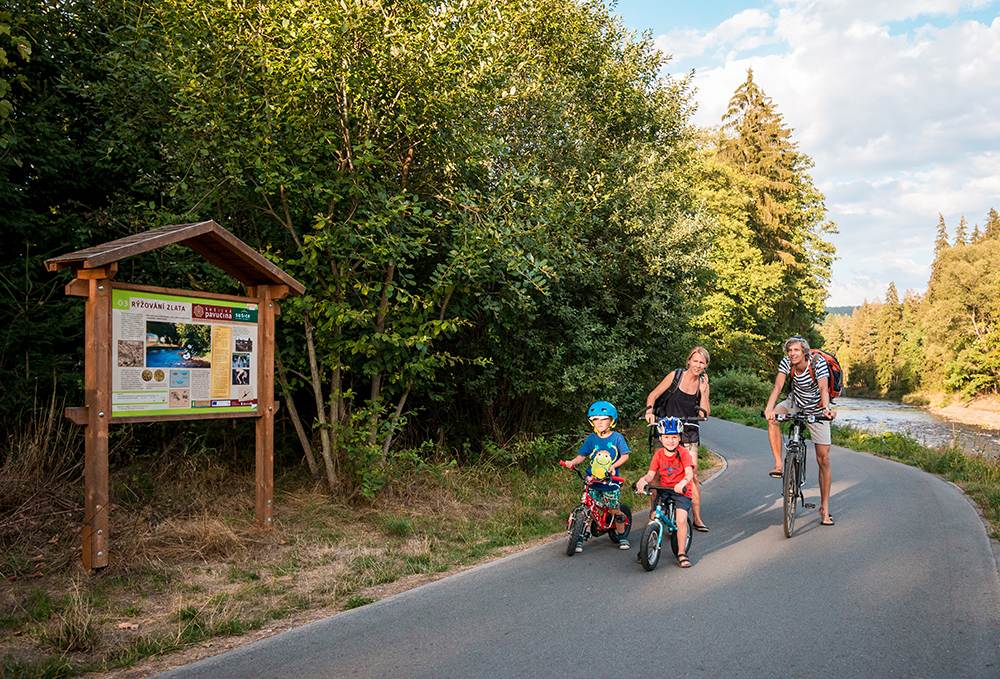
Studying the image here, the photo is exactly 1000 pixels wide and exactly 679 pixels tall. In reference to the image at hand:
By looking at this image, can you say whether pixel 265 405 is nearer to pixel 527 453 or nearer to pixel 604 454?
pixel 604 454

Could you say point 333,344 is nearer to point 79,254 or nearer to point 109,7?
point 79,254

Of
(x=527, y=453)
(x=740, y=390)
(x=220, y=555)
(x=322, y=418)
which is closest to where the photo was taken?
(x=220, y=555)

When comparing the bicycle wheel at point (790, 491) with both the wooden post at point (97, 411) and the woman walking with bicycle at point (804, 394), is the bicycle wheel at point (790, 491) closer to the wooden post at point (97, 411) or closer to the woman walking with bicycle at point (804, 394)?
the woman walking with bicycle at point (804, 394)

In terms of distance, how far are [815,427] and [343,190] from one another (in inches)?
235

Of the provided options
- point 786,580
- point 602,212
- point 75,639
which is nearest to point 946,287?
point 602,212

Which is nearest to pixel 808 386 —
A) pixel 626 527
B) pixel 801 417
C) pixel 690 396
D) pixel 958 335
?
pixel 801 417

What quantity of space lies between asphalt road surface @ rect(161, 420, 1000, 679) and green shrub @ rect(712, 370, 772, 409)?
98.6ft

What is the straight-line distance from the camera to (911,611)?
5.17m

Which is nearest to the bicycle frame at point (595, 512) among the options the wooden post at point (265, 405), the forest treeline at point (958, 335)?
the wooden post at point (265, 405)

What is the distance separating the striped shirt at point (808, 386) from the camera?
26.4 feet

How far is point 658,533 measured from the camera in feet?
21.0

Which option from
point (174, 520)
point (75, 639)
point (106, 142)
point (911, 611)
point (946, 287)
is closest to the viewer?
point (75, 639)

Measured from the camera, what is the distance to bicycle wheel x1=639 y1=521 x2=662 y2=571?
6.25 metres

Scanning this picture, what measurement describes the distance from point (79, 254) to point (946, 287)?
223 feet
